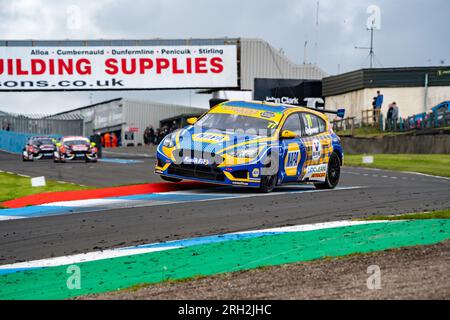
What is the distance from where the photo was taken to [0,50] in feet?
157

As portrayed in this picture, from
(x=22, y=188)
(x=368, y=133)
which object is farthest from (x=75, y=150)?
(x=22, y=188)

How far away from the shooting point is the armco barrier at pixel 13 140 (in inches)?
2094

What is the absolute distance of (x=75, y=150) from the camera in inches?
1336

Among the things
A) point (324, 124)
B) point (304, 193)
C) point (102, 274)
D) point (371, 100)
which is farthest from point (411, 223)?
point (371, 100)

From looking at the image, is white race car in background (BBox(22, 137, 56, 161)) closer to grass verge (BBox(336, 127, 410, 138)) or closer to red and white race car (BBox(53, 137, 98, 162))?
red and white race car (BBox(53, 137, 98, 162))

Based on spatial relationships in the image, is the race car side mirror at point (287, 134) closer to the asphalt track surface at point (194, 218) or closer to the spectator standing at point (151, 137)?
the asphalt track surface at point (194, 218)

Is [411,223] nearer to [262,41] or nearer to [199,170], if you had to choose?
[199,170]

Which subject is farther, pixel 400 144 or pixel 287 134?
pixel 400 144

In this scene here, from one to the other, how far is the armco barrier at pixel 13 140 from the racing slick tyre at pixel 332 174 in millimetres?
38462

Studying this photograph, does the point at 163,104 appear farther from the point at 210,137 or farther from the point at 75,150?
the point at 210,137

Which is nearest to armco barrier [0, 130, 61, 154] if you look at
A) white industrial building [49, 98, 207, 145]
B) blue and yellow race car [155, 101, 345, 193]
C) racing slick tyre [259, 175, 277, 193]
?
white industrial building [49, 98, 207, 145]

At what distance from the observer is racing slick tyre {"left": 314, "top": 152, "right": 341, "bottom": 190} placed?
16.2m

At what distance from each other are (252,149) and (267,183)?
700 millimetres

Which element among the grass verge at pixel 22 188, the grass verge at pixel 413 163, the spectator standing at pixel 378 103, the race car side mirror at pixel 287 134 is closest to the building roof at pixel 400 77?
the spectator standing at pixel 378 103
